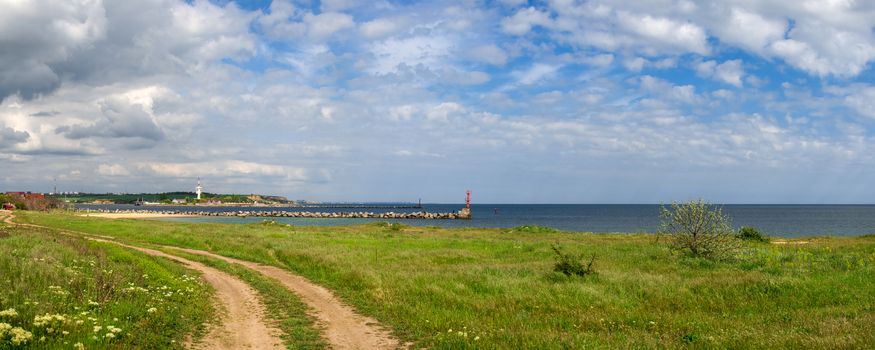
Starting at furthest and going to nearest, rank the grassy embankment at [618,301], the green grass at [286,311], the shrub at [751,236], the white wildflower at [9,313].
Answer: the shrub at [751,236], the green grass at [286,311], the grassy embankment at [618,301], the white wildflower at [9,313]

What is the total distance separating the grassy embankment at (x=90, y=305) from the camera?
36.8 ft

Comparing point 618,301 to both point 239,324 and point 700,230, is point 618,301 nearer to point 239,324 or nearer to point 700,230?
point 239,324

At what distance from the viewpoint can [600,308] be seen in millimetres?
18781

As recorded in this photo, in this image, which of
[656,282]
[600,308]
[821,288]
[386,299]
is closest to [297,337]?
[386,299]

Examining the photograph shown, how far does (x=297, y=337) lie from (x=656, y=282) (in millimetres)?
15955

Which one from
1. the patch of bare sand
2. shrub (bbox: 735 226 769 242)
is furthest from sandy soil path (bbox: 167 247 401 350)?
shrub (bbox: 735 226 769 242)

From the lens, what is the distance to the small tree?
32688mm

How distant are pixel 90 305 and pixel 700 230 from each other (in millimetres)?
32343

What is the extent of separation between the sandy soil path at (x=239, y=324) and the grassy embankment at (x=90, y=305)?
0.56 m

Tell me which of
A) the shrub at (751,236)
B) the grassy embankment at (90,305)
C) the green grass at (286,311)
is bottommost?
the shrub at (751,236)

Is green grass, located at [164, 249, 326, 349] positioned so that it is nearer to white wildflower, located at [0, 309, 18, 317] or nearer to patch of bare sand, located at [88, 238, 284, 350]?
patch of bare sand, located at [88, 238, 284, 350]

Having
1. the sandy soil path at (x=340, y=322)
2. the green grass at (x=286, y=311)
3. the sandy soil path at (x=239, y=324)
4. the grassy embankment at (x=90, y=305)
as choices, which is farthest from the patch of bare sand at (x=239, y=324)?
A: the sandy soil path at (x=340, y=322)

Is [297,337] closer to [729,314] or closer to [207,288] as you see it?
[207,288]

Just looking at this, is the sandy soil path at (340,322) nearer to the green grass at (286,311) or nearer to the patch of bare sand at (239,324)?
the green grass at (286,311)
